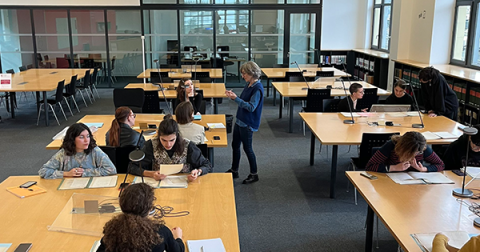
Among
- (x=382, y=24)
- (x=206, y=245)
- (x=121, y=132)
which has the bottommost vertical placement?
(x=206, y=245)

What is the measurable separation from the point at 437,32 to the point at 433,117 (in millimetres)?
3884

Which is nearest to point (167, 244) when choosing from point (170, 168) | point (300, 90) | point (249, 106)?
point (170, 168)

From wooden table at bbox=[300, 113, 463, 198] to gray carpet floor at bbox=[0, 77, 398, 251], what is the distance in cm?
32

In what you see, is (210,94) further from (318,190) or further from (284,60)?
(284,60)

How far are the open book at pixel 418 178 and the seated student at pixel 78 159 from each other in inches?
86.5

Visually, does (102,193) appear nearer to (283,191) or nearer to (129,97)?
(283,191)

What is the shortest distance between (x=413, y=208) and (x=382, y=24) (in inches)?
375

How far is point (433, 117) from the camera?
5.31 metres

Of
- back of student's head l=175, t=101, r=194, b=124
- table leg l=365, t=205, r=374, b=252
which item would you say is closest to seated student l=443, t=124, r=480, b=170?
table leg l=365, t=205, r=374, b=252

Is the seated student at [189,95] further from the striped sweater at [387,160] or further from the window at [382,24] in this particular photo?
the window at [382,24]

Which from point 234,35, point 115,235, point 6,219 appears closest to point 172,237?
point 115,235

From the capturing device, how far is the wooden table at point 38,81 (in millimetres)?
7383

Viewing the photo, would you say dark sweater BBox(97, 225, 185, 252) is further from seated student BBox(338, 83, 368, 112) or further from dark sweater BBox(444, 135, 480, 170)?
seated student BBox(338, 83, 368, 112)

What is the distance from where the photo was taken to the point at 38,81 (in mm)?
8188
